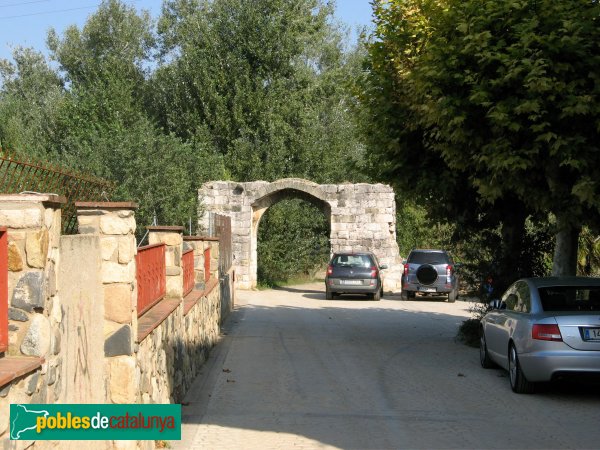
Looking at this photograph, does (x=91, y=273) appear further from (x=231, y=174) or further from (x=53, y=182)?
(x=231, y=174)

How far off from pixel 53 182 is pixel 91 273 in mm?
3582

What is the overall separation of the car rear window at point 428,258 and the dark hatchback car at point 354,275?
123cm

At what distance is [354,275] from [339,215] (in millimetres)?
5407

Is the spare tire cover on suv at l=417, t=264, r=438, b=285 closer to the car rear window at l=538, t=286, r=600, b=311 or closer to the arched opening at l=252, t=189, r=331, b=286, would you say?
Result: the arched opening at l=252, t=189, r=331, b=286

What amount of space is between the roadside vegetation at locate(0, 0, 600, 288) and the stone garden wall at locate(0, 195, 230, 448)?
551cm

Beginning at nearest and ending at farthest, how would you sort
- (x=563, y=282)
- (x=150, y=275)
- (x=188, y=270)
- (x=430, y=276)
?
(x=150, y=275) < (x=563, y=282) < (x=188, y=270) < (x=430, y=276)

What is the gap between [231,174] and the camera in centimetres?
3919

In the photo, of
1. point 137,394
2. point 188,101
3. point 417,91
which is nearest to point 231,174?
point 188,101

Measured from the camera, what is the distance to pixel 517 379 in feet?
35.1

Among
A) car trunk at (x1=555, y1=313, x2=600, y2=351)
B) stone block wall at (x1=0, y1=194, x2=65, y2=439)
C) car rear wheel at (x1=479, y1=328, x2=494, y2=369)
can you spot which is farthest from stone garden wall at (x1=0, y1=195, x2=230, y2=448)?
car rear wheel at (x1=479, y1=328, x2=494, y2=369)

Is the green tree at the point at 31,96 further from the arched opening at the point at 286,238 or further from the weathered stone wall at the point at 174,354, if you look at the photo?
the weathered stone wall at the point at 174,354

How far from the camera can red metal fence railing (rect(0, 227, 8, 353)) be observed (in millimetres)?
4887

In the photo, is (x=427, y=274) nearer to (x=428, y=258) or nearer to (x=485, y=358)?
(x=428, y=258)

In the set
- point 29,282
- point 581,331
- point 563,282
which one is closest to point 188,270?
point 563,282
